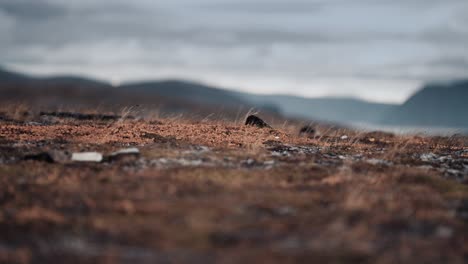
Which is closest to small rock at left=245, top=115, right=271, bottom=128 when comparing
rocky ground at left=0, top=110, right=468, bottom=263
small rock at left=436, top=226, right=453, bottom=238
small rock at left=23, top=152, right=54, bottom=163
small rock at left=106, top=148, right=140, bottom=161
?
rocky ground at left=0, top=110, right=468, bottom=263

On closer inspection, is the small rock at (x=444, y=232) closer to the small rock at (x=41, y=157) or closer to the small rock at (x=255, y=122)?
the small rock at (x=41, y=157)

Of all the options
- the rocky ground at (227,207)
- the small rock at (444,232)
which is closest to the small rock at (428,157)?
the rocky ground at (227,207)

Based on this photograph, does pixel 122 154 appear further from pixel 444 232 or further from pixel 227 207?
pixel 444 232

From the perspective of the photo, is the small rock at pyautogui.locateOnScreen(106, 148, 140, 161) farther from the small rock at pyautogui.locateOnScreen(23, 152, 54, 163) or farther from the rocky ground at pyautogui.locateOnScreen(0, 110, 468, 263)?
the small rock at pyautogui.locateOnScreen(23, 152, 54, 163)

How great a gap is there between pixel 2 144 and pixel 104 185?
9704mm

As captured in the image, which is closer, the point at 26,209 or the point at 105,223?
the point at 105,223

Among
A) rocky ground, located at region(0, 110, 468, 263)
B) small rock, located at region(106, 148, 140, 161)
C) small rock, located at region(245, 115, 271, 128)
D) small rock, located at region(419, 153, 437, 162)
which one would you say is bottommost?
rocky ground, located at region(0, 110, 468, 263)

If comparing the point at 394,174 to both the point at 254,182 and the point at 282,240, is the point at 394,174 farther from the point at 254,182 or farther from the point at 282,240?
the point at 282,240

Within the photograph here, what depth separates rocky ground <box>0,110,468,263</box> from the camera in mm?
10305

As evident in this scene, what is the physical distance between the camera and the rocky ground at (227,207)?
33.8 ft

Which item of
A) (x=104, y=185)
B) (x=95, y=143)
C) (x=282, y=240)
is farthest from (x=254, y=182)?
Answer: (x=95, y=143)

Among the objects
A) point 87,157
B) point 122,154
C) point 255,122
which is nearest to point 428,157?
point 255,122

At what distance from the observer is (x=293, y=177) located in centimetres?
1698

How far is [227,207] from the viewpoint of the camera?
12.6m
